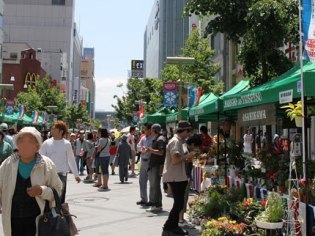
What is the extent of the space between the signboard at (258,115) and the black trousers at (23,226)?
163 inches

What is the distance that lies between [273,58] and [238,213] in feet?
16.3

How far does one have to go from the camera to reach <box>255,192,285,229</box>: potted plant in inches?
227

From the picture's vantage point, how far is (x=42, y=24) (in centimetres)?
12256

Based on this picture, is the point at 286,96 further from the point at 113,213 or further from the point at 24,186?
the point at 113,213

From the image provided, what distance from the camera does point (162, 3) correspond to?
9000 cm

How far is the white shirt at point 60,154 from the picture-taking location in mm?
7848

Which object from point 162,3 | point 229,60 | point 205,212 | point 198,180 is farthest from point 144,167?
point 162,3

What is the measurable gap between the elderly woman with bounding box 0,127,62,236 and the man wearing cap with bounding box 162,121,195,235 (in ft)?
11.1

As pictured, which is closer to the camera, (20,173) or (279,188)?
(20,173)

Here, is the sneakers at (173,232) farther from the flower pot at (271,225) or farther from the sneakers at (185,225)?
the flower pot at (271,225)

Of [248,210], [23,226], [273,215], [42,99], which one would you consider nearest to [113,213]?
[248,210]

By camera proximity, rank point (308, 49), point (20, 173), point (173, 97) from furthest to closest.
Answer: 1. point (173, 97)
2. point (308, 49)
3. point (20, 173)

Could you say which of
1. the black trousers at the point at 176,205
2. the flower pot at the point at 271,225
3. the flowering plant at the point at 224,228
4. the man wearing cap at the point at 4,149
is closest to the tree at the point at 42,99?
the man wearing cap at the point at 4,149

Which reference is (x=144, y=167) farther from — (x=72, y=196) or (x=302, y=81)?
(x=302, y=81)
